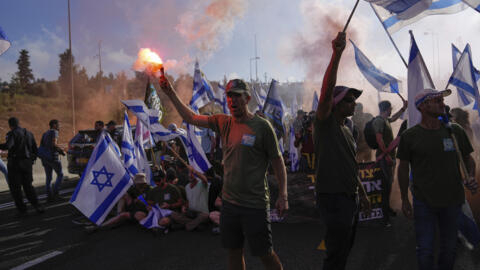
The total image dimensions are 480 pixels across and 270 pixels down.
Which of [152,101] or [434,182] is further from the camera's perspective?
[152,101]

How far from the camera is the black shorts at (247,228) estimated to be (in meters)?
2.68

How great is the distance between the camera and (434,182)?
2.75 m

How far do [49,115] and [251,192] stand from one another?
51072 millimetres

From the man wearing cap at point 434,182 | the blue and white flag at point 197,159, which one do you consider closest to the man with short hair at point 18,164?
the blue and white flag at point 197,159

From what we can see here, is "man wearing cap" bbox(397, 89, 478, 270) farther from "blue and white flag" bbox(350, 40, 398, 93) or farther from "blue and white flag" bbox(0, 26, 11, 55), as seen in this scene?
"blue and white flag" bbox(0, 26, 11, 55)

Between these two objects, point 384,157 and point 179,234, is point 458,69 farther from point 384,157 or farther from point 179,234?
point 179,234

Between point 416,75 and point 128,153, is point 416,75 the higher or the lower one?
the higher one

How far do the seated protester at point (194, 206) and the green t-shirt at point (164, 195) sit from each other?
225 millimetres

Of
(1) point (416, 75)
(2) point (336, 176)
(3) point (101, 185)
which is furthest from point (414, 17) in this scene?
(3) point (101, 185)

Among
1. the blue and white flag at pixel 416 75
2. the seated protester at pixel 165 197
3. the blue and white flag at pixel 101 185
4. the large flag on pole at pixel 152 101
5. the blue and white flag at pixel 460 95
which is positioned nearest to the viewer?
the blue and white flag at pixel 416 75

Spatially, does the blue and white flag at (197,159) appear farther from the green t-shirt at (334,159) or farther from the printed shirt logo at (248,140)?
the green t-shirt at (334,159)

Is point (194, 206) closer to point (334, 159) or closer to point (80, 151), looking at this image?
point (334, 159)

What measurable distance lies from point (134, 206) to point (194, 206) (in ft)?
3.95

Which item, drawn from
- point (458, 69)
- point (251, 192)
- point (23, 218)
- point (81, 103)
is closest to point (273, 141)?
point (251, 192)
